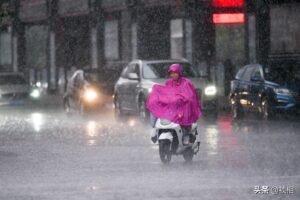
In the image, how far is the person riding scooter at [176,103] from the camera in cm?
1736

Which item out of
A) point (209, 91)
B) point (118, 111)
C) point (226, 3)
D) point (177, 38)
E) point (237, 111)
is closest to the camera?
point (209, 91)

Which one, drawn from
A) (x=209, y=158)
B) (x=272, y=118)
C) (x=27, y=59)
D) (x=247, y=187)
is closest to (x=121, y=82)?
(x=272, y=118)

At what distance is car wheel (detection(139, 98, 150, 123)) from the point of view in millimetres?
29545

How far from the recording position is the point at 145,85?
→ 98.8 ft

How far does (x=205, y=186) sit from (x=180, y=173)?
184 cm

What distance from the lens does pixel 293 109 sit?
29500 millimetres

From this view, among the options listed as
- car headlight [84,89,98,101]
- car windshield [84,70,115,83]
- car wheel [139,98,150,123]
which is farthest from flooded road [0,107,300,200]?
car windshield [84,70,115,83]

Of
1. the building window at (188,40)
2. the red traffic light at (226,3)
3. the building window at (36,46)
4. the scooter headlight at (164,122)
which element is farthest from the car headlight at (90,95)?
the building window at (36,46)

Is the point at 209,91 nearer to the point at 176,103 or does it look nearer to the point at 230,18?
the point at 230,18

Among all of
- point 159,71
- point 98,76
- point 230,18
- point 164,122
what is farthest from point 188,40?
point 164,122

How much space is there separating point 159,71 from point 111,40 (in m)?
21.0

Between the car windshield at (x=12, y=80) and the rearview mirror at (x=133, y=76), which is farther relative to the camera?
the car windshield at (x=12, y=80)

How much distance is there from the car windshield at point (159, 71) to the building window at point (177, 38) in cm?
1450

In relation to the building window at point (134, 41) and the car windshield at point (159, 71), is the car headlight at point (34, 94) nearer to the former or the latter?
the building window at point (134, 41)
